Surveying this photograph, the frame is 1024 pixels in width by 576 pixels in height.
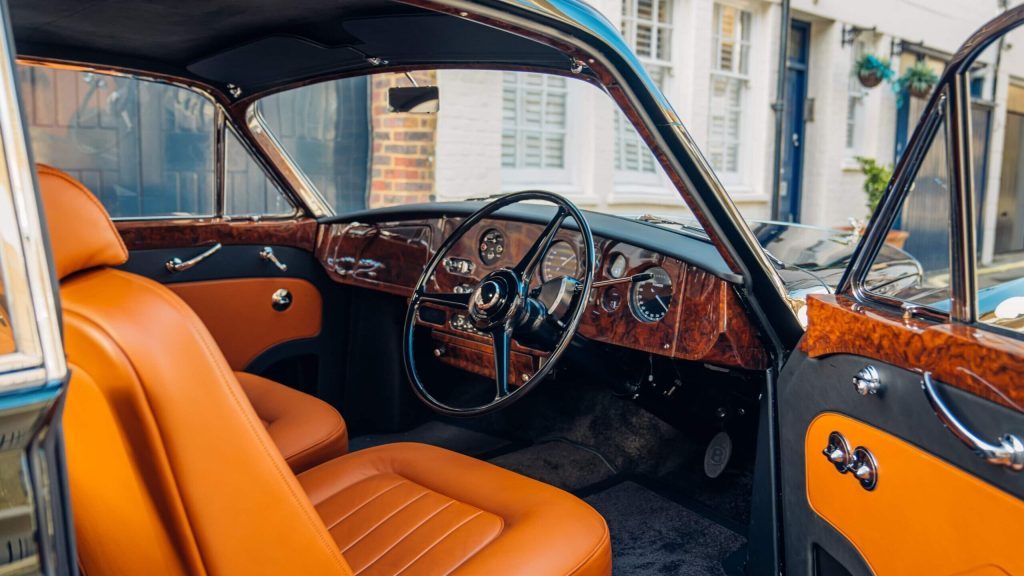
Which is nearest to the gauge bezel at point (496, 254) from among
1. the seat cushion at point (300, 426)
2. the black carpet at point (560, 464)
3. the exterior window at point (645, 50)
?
the seat cushion at point (300, 426)

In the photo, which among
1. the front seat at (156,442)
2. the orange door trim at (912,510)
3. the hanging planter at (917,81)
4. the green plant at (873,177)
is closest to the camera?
the front seat at (156,442)

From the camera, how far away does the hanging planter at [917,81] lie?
10.8 meters

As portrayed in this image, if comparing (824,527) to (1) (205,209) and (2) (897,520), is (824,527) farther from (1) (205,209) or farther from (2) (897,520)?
(1) (205,209)

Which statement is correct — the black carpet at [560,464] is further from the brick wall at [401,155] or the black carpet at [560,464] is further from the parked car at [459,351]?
the brick wall at [401,155]

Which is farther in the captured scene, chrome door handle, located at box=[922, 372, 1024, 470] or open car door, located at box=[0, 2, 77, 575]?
chrome door handle, located at box=[922, 372, 1024, 470]

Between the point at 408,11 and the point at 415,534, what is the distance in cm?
112

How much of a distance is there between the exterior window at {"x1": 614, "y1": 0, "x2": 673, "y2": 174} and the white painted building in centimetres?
1

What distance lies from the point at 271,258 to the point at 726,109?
7180 millimetres

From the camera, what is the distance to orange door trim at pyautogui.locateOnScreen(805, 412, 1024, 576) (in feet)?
3.67

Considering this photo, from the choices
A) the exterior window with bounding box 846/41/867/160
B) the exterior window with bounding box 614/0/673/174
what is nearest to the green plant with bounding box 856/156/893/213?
the exterior window with bounding box 846/41/867/160

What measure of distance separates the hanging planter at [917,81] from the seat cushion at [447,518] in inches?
426

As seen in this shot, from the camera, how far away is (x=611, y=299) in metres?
2.33

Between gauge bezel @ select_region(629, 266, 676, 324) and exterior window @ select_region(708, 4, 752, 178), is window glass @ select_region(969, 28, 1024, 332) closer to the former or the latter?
gauge bezel @ select_region(629, 266, 676, 324)

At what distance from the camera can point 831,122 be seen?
10.2 metres
